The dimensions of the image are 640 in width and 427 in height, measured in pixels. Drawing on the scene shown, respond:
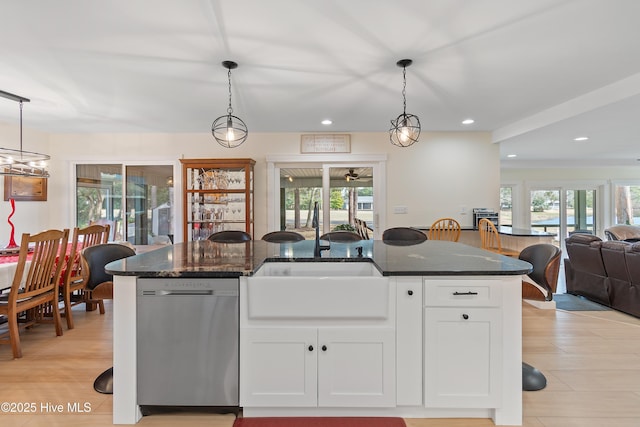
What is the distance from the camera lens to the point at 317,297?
5.74 ft

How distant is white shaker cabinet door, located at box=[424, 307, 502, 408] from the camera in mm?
1735

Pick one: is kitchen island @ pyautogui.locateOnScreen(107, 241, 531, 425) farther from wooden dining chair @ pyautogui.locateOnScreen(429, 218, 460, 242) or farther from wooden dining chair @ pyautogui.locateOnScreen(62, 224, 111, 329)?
wooden dining chair @ pyautogui.locateOnScreen(429, 218, 460, 242)

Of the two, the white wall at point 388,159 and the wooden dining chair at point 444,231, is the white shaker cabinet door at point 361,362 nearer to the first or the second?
the wooden dining chair at point 444,231

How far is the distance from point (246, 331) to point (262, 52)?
1.99m

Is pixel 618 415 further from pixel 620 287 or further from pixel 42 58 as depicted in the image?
pixel 42 58

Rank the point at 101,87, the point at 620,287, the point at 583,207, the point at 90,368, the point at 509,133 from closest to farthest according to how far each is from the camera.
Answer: the point at 90,368 < the point at 101,87 < the point at 620,287 < the point at 509,133 < the point at 583,207

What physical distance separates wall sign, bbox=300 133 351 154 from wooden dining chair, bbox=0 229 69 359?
325 cm

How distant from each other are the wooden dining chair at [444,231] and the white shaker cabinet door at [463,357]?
3.12 m

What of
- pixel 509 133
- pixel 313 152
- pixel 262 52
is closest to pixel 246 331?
pixel 262 52

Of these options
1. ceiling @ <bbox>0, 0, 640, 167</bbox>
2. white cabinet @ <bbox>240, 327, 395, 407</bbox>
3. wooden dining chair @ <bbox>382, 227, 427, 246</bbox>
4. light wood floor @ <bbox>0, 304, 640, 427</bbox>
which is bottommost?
light wood floor @ <bbox>0, 304, 640, 427</bbox>

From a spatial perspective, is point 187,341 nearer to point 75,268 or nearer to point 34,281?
point 34,281

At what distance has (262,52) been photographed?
8.11ft

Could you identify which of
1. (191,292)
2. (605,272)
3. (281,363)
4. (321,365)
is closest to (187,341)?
(191,292)

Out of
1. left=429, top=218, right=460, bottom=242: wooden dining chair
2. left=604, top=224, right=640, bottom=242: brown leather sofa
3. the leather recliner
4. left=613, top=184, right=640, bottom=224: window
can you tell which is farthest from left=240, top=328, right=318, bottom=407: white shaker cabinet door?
left=613, top=184, right=640, bottom=224: window
